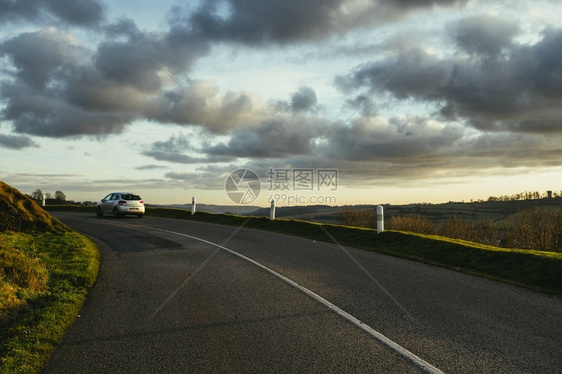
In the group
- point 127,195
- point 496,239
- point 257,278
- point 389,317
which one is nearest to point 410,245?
point 257,278

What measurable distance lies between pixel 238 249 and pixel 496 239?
60.0 ft

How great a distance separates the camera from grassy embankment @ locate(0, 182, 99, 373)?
4746 mm

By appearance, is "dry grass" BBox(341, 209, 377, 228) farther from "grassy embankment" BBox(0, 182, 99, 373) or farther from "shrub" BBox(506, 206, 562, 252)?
"grassy embankment" BBox(0, 182, 99, 373)

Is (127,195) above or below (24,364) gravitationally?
above

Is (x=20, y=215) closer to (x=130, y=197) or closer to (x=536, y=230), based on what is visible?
(x=130, y=197)

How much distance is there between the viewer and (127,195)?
28406 millimetres

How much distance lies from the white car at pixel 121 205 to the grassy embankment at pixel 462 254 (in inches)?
515

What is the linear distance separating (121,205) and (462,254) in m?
22.9

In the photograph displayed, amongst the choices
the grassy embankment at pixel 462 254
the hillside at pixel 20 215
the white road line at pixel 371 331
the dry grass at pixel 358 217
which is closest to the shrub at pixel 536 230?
the grassy embankment at pixel 462 254

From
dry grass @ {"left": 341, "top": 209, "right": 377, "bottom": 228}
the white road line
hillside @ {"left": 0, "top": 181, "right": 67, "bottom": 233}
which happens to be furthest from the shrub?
hillside @ {"left": 0, "top": 181, "right": 67, "bottom": 233}

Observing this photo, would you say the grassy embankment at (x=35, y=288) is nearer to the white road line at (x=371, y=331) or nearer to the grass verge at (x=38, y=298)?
the grass verge at (x=38, y=298)

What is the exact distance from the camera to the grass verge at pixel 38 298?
15.2 feet

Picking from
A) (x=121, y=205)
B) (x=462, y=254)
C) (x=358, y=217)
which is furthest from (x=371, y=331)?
(x=358, y=217)

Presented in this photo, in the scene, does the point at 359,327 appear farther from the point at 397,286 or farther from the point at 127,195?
the point at 127,195
